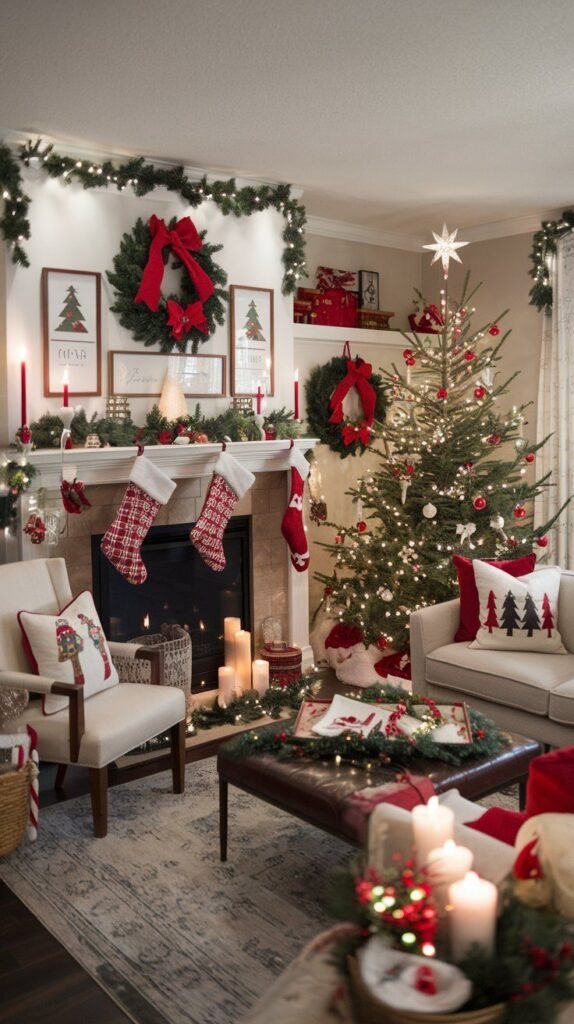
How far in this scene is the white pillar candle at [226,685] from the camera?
4.73 metres

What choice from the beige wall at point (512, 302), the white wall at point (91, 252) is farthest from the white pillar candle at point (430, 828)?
the beige wall at point (512, 302)

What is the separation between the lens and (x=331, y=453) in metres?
5.66

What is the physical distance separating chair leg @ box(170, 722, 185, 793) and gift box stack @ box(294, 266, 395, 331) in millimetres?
2824

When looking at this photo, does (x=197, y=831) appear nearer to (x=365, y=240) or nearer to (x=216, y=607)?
(x=216, y=607)

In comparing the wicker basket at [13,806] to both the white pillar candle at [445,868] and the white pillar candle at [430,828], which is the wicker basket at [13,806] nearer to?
the white pillar candle at [430,828]

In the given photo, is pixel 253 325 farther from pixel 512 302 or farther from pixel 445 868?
pixel 445 868

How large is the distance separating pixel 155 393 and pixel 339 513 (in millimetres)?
1742

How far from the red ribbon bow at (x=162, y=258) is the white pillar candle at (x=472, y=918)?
11.1 feet

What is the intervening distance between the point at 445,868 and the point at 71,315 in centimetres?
323

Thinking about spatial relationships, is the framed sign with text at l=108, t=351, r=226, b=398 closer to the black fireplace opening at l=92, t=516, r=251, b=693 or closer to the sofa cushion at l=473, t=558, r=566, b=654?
the black fireplace opening at l=92, t=516, r=251, b=693

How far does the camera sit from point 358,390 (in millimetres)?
5648

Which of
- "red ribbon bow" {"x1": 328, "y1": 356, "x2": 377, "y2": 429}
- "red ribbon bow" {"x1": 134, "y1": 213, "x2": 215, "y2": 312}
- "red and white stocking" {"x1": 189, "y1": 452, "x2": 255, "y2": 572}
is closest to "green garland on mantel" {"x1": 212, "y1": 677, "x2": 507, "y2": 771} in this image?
"red and white stocking" {"x1": 189, "y1": 452, "x2": 255, "y2": 572}

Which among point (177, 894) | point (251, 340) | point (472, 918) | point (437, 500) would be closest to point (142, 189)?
point (251, 340)

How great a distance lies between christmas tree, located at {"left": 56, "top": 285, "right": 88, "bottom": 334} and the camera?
4129 millimetres
